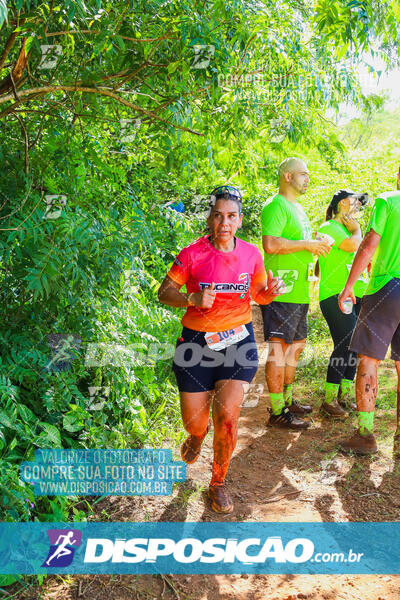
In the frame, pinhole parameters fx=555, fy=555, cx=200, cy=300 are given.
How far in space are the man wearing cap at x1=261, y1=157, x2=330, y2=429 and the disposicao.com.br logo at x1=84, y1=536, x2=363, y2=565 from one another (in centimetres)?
171

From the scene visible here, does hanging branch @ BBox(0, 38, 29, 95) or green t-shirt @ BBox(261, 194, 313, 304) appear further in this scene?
green t-shirt @ BBox(261, 194, 313, 304)

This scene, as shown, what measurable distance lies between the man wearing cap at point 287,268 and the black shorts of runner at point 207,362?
128 centimetres

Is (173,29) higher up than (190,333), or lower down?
higher up

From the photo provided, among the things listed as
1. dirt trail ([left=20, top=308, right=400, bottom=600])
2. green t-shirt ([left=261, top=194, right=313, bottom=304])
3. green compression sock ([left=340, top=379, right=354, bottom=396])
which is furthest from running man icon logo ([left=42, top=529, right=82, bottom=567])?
green compression sock ([left=340, top=379, right=354, bottom=396])

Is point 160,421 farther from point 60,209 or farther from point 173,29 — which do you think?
point 173,29

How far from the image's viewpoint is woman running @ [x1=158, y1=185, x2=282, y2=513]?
3.44m

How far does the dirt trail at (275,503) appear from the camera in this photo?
2.82m

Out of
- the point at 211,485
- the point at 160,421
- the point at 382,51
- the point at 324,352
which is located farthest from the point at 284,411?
the point at 382,51

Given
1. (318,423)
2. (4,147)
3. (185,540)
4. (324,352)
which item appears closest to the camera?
(185,540)

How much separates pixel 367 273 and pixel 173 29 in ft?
9.72

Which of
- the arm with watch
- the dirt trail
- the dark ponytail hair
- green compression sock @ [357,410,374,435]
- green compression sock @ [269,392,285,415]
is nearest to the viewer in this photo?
the dirt trail

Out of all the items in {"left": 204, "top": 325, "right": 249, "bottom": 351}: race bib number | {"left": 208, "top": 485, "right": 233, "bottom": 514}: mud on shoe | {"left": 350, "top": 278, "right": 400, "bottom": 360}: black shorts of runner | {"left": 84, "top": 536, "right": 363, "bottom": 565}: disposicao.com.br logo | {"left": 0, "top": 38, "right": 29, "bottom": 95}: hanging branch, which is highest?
{"left": 0, "top": 38, "right": 29, "bottom": 95}: hanging branch

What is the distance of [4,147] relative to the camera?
12.4 ft

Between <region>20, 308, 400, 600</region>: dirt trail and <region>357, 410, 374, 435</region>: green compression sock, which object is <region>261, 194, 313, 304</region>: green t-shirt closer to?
<region>357, 410, 374, 435</region>: green compression sock
